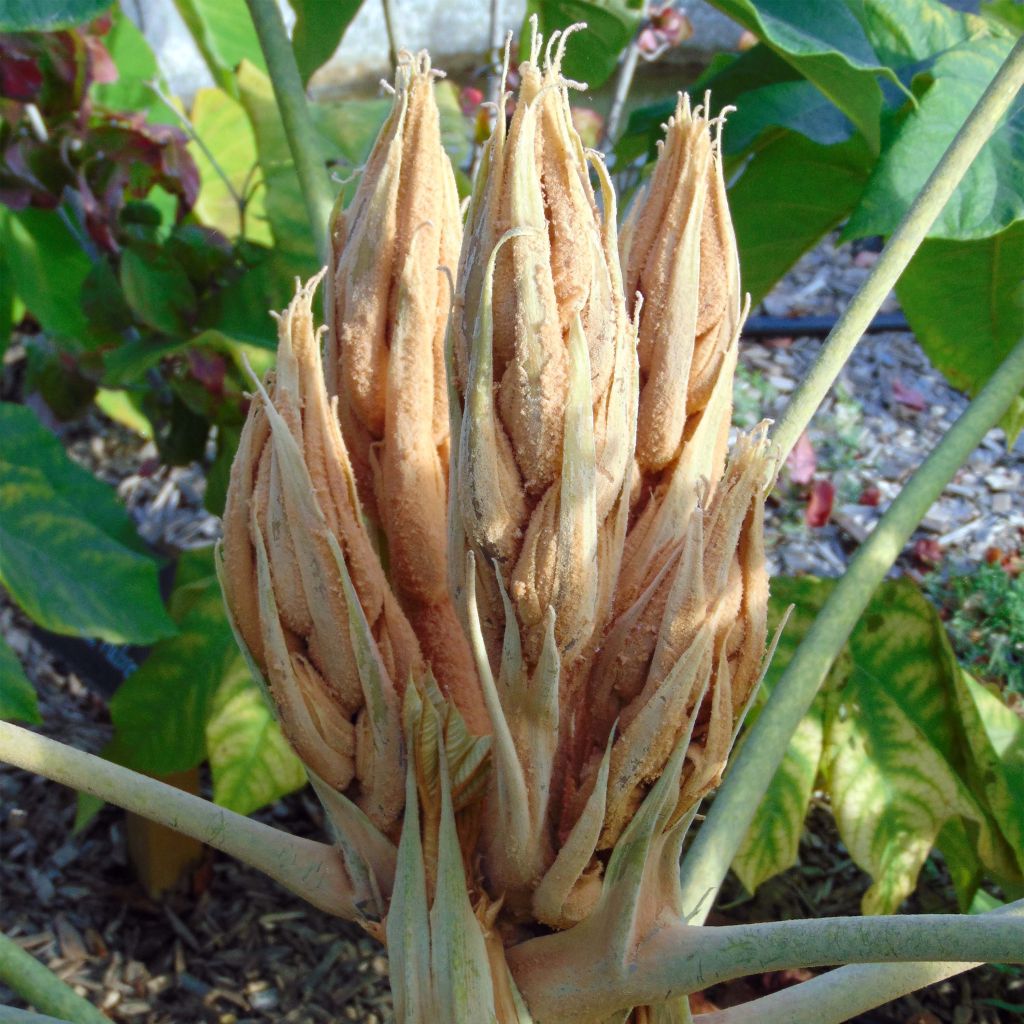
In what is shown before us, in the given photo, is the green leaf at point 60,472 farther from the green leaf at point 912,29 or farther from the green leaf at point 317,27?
the green leaf at point 912,29

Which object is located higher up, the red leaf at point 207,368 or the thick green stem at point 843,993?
the red leaf at point 207,368

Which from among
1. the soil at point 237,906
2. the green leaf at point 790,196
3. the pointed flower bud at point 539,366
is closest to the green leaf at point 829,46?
the green leaf at point 790,196

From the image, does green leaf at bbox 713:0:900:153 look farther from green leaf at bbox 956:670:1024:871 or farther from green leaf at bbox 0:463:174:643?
green leaf at bbox 0:463:174:643

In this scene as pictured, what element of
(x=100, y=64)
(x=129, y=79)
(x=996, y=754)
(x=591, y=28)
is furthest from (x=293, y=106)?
(x=129, y=79)

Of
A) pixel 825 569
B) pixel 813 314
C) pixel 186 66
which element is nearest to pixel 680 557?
pixel 825 569

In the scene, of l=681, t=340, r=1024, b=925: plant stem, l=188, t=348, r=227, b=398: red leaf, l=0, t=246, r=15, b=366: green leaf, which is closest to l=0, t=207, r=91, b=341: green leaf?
l=0, t=246, r=15, b=366: green leaf

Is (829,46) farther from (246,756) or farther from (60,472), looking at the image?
(60,472)

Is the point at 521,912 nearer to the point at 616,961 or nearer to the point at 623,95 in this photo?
the point at 616,961
